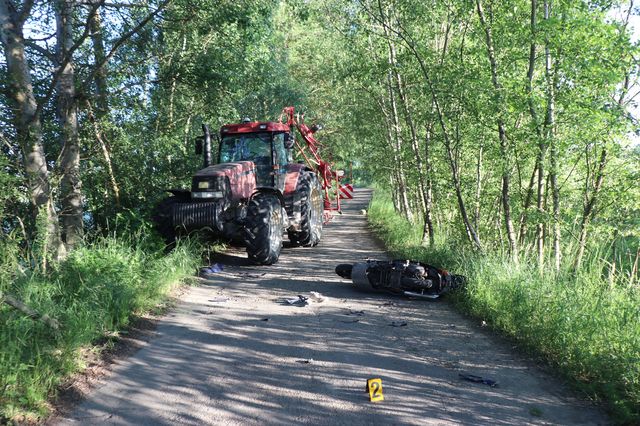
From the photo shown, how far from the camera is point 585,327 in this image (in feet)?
14.4

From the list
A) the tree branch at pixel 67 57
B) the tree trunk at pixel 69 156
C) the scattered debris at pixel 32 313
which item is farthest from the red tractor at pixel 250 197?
the scattered debris at pixel 32 313

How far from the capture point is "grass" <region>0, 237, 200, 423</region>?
331 centimetres

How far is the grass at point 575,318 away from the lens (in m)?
3.69

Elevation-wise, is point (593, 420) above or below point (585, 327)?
below

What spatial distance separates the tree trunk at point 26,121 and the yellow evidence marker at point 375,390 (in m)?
3.98

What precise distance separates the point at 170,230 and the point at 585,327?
6672 mm

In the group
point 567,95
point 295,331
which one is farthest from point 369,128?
point 295,331

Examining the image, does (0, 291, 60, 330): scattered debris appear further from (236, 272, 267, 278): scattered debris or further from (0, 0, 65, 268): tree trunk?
(236, 272, 267, 278): scattered debris

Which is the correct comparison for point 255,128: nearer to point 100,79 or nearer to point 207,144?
point 207,144

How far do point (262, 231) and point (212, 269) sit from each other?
43.1 inches

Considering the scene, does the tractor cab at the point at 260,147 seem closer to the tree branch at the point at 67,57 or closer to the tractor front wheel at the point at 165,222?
the tractor front wheel at the point at 165,222

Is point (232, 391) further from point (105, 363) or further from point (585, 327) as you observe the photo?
point (585, 327)

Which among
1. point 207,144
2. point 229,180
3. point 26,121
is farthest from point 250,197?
point 26,121

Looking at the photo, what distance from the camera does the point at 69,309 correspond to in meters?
4.34
